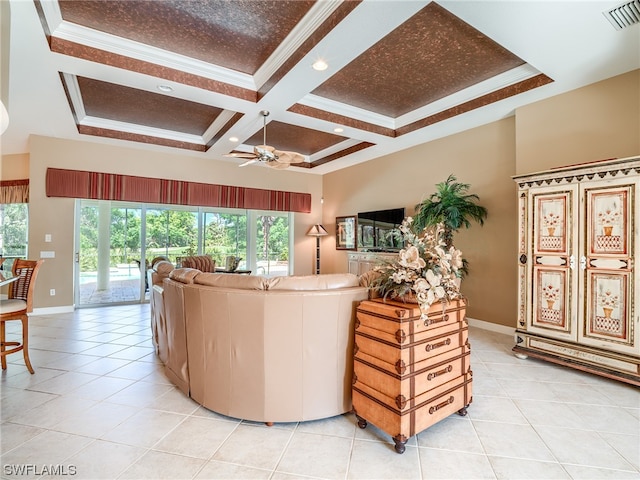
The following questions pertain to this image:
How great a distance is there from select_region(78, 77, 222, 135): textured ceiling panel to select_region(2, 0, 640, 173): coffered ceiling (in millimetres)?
28

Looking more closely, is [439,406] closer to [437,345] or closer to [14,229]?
[437,345]

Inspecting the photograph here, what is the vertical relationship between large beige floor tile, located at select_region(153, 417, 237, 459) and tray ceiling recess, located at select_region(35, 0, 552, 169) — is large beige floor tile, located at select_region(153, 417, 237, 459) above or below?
below

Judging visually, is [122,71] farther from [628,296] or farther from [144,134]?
[628,296]

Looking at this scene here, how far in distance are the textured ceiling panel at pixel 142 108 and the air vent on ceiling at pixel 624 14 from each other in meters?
4.34

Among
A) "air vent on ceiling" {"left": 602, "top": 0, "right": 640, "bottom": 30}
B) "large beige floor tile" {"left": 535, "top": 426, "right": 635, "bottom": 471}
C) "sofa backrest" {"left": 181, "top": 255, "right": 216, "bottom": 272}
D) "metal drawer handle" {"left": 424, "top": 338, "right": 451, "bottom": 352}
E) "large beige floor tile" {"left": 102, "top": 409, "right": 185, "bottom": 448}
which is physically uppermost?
"air vent on ceiling" {"left": 602, "top": 0, "right": 640, "bottom": 30}

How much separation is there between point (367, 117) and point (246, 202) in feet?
11.2

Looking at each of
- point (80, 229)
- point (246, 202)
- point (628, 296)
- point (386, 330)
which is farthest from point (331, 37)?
point (80, 229)

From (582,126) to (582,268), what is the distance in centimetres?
163

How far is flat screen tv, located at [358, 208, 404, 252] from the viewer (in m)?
5.65

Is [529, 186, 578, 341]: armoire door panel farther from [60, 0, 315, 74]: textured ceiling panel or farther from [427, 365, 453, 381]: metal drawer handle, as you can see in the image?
[60, 0, 315, 74]: textured ceiling panel

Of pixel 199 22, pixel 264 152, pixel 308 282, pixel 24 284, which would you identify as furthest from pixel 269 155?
pixel 24 284

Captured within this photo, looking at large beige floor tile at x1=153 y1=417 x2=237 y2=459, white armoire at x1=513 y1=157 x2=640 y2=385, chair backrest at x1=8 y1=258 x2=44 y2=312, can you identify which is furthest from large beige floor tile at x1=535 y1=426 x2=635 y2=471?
chair backrest at x1=8 y1=258 x2=44 y2=312

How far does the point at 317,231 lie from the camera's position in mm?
7535

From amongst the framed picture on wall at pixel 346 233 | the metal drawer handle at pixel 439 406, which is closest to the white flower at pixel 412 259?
the metal drawer handle at pixel 439 406
